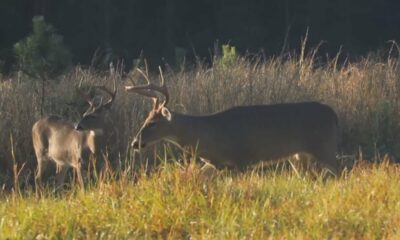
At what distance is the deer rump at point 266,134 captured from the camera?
1245cm

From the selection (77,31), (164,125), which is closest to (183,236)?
(164,125)

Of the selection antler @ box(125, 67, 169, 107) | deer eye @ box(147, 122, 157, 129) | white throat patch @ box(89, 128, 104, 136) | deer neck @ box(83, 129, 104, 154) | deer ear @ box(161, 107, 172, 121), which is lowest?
deer neck @ box(83, 129, 104, 154)

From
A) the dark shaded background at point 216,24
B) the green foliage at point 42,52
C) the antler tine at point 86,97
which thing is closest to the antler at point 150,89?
the antler tine at point 86,97

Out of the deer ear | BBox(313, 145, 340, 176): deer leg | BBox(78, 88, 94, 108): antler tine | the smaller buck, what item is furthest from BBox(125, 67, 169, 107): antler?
BBox(313, 145, 340, 176): deer leg

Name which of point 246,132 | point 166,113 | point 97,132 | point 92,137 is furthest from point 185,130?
point 92,137

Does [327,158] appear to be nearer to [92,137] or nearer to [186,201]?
[92,137]

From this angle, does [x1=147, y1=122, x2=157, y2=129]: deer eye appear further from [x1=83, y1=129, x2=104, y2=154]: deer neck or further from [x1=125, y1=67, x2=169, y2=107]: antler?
[x1=83, y1=129, x2=104, y2=154]: deer neck

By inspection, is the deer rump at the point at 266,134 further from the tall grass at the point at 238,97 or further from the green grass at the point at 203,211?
the green grass at the point at 203,211

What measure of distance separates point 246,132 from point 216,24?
25.3m

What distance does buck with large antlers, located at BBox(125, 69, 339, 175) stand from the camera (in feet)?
40.7

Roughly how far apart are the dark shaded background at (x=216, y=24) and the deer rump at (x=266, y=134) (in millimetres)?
21802

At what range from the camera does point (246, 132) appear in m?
12.6

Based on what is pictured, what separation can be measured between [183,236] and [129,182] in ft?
4.59

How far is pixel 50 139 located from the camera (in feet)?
44.4
